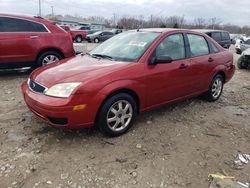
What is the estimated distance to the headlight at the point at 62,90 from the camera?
147 inches

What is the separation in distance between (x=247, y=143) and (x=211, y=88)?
74.6 inches

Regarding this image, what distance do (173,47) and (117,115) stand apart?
1.68 meters

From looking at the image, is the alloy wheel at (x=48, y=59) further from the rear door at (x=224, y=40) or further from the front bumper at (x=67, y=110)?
the rear door at (x=224, y=40)

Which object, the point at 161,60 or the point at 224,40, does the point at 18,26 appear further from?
the point at 224,40

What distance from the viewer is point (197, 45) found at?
18.5ft

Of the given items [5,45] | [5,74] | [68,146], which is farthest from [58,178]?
[5,74]

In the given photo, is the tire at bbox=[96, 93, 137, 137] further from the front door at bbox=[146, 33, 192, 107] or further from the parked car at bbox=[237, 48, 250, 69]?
the parked car at bbox=[237, 48, 250, 69]

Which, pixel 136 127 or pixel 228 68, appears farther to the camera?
pixel 228 68

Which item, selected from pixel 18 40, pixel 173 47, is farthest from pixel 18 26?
pixel 173 47

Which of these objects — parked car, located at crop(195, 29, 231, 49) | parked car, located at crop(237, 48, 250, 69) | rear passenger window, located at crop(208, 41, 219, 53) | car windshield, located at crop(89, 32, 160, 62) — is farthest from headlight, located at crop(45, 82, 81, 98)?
parked car, located at crop(195, 29, 231, 49)

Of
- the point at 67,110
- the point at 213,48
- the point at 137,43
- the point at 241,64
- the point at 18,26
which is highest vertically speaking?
the point at 18,26

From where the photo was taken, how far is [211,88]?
19.9 ft

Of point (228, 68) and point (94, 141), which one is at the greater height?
point (228, 68)

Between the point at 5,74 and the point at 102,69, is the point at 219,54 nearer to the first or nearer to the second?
the point at 102,69
